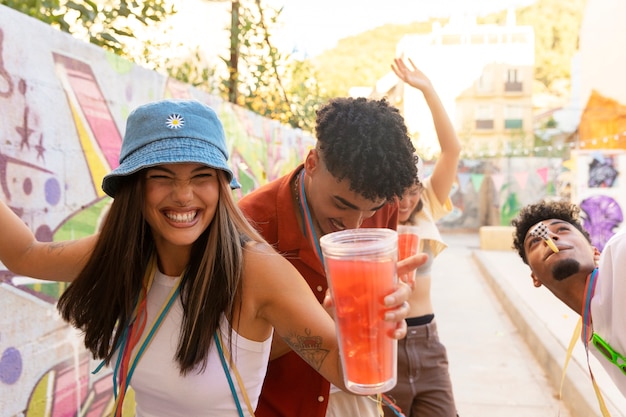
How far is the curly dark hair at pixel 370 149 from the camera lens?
77.3 inches

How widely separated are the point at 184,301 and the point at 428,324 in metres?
1.84

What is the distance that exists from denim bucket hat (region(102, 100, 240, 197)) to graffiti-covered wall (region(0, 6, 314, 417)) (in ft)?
2.34

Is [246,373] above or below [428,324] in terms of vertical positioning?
above

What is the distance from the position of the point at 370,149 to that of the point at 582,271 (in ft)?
3.35

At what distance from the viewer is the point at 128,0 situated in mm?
4586

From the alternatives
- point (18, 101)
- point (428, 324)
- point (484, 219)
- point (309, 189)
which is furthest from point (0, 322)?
point (484, 219)

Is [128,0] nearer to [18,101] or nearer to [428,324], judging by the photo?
[18,101]

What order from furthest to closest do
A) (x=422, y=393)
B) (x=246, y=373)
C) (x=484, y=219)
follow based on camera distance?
(x=484, y=219) < (x=422, y=393) < (x=246, y=373)

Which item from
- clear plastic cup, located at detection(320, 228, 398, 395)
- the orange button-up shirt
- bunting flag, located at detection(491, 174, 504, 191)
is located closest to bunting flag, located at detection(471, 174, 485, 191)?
bunting flag, located at detection(491, 174, 504, 191)

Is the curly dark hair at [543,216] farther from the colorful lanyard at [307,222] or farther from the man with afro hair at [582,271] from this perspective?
the colorful lanyard at [307,222]

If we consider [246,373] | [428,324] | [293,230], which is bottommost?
[428,324]

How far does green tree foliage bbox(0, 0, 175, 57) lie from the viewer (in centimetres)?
338

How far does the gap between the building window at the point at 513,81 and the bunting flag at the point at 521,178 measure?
30.5 m

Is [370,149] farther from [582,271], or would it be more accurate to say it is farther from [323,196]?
[582,271]
